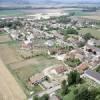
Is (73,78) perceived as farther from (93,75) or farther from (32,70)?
(32,70)

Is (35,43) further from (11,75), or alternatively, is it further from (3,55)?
(11,75)

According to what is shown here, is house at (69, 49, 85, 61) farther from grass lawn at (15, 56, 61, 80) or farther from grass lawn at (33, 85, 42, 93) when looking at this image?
grass lawn at (33, 85, 42, 93)

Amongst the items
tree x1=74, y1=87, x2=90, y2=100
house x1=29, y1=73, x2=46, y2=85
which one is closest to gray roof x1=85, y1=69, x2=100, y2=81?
house x1=29, y1=73, x2=46, y2=85

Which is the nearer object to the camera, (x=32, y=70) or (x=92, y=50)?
(x=32, y=70)

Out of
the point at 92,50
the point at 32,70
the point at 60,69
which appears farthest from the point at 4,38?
the point at 60,69

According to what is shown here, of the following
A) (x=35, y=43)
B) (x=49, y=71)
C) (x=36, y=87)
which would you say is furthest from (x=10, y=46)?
(x=36, y=87)

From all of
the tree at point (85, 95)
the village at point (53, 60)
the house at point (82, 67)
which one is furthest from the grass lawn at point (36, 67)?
the tree at point (85, 95)

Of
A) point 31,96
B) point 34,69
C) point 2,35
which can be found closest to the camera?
point 31,96

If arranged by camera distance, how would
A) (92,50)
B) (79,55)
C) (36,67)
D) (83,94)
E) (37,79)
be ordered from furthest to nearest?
(92,50) < (79,55) < (36,67) < (37,79) < (83,94)
